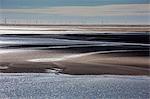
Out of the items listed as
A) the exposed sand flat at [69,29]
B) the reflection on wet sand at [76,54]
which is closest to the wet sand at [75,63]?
the reflection on wet sand at [76,54]

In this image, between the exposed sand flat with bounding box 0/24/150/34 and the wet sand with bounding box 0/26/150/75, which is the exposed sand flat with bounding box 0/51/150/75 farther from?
the exposed sand flat with bounding box 0/24/150/34

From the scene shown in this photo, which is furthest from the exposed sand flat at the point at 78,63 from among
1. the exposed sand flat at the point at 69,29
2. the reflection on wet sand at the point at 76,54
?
the exposed sand flat at the point at 69,29

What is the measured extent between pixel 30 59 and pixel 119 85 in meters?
0.51

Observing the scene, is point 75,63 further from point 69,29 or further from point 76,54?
point 69,29

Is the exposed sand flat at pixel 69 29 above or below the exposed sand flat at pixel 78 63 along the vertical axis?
above

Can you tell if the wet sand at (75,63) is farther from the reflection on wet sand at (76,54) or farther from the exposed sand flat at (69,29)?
Answer: the exposed sand flat at (69,29)

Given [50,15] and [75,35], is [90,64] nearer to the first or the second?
[75,35]

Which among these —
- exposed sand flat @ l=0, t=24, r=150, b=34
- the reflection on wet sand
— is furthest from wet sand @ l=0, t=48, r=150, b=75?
exposed sand flat @ l=0, t=24, r=150, b=34

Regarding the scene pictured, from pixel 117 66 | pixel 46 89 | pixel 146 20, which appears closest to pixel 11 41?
pixel 46 89

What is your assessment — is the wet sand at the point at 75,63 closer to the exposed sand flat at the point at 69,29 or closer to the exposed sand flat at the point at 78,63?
the exposed sand flat at the point at 78,63

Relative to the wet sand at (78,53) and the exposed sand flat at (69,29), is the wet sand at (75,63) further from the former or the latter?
the exposed sand flat at (69,29)

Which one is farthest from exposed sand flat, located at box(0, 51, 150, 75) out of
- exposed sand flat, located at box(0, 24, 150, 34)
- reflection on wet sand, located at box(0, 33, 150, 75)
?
exposed sand flat, located at box(0, 24, 150, 34)

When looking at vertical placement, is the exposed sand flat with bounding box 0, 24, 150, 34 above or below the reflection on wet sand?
above

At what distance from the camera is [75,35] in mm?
2359
